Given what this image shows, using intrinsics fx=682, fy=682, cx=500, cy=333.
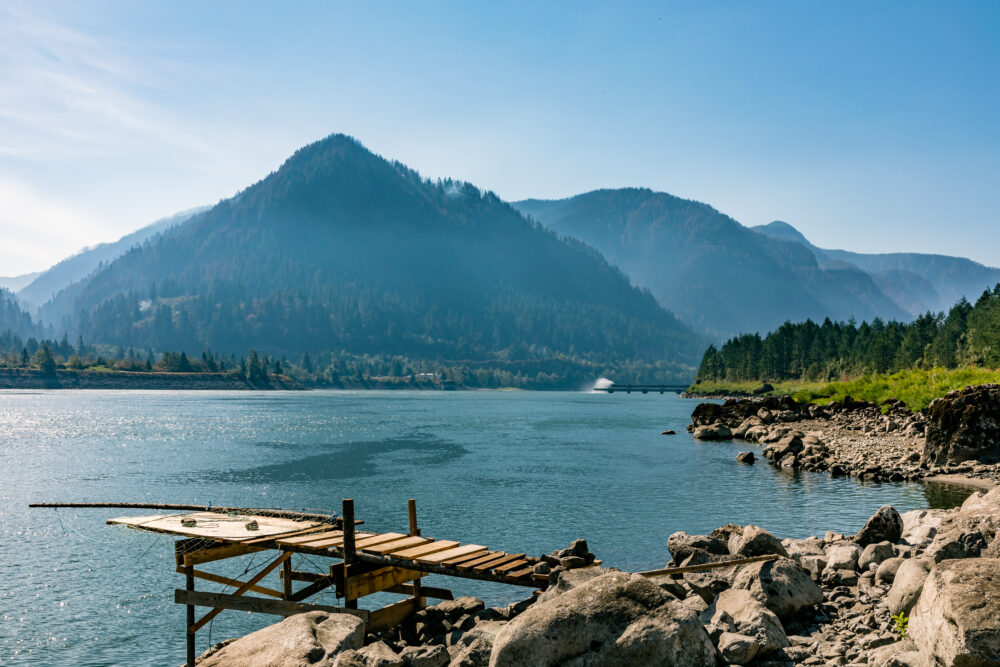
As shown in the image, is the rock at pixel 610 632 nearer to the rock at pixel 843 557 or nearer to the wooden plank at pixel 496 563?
the wooden plank at pixel 496 563

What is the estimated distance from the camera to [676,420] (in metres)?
130

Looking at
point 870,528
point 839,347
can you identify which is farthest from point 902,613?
point 839,347

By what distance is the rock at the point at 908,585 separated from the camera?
1530 centimetres

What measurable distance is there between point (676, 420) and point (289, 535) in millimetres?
115206

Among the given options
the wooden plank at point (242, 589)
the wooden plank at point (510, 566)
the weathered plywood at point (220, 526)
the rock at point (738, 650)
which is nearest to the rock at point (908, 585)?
the rock at point (738, 650)

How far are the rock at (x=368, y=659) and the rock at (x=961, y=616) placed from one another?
10707 mm

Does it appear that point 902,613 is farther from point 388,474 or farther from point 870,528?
point 388,474

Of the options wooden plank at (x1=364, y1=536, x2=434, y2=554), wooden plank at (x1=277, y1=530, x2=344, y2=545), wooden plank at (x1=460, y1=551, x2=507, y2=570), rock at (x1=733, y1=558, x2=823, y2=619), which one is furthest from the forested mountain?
wooden plank at (x1=277, y1=530, x2=344, y2=545)

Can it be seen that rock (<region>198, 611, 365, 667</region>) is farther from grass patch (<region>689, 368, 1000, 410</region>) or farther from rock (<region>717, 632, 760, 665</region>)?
grass patch (<region>689, 368, 1000, 410</region>)

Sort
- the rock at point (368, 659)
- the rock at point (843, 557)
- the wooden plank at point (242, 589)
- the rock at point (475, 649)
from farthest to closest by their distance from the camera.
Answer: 1. the rock at point (843, 557)
2. the wooden plank at point (242, 589)
3. the rock at point (475, 649)
4. the rock at point (368, 659)

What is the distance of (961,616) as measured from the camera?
11.5 meters

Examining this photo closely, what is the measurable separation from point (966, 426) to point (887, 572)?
33.2m

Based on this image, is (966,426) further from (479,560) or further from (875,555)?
(479,560)

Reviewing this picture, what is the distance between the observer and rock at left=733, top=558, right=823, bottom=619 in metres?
17.4
